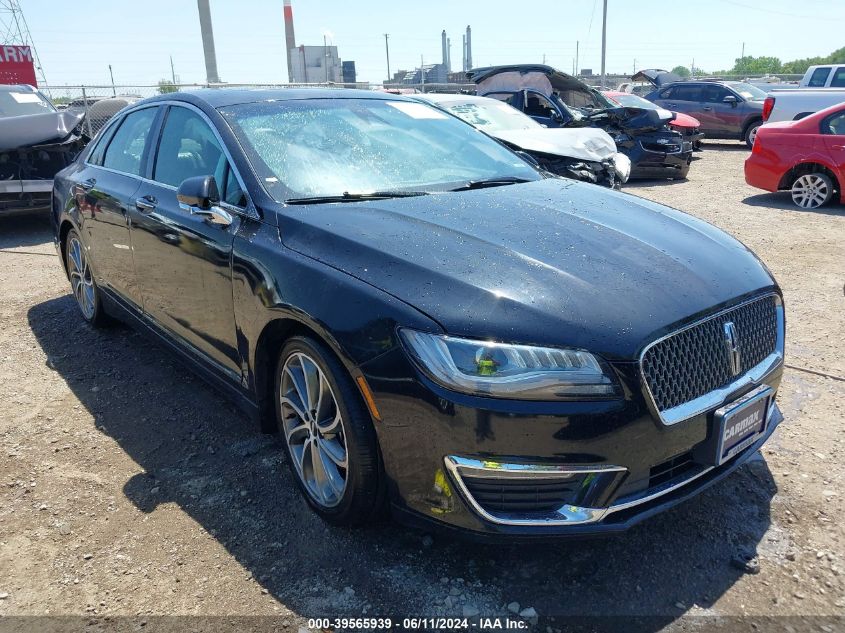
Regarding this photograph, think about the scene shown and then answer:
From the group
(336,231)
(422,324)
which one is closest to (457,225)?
(336,231)

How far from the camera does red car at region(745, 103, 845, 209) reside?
358 inches

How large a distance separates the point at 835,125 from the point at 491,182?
787 cm

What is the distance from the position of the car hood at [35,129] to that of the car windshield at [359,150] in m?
5.99

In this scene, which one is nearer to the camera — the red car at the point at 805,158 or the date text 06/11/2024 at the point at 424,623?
the date text 06/11/2024 at the point at 424,623

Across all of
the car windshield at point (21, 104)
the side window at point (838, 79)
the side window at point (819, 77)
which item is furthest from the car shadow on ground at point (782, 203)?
the car windshield at point (21, 104)

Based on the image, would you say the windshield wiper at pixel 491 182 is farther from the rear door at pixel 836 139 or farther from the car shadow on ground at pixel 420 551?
the rear door at pixel 836 139

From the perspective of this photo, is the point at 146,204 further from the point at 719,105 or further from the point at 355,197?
the point at 719,105

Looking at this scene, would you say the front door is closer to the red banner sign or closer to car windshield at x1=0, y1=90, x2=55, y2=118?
car windshield at x1=0, y1=90, x2=55, y2=118

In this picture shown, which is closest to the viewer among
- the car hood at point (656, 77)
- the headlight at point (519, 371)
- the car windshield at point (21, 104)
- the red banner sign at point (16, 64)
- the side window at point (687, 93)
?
the headlight at point (519, 371)

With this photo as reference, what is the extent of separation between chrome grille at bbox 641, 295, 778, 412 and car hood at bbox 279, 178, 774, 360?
0.06 meters

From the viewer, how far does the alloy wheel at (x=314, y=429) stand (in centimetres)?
259

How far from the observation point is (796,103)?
13.1m

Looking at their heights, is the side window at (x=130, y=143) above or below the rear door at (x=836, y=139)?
above

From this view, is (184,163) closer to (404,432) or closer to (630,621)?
(404,432)
